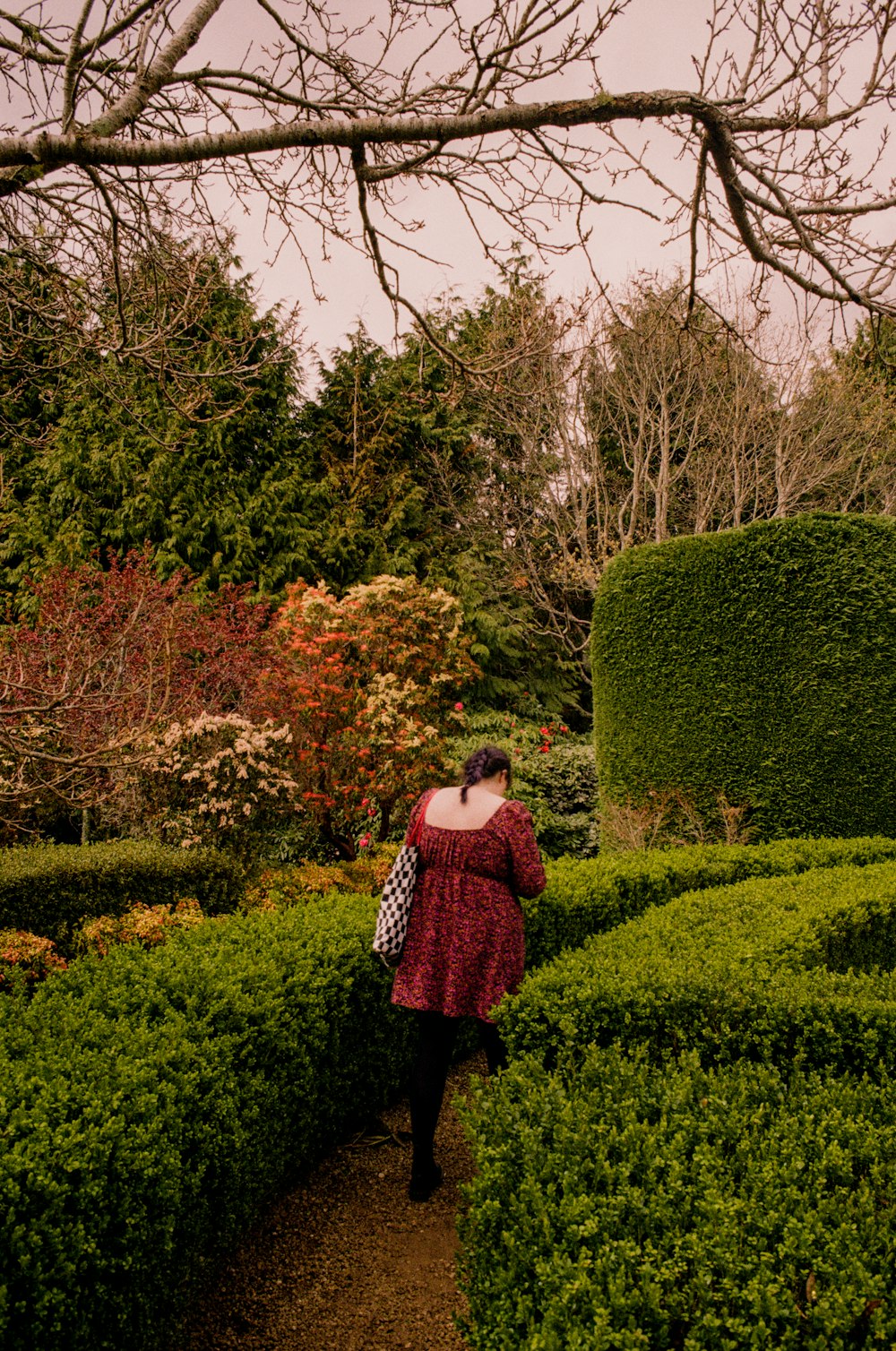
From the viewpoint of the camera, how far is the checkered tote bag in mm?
3148

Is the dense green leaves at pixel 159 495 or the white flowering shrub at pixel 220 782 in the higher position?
the dense green leaves at pixel 159 495

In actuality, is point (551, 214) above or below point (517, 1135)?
above

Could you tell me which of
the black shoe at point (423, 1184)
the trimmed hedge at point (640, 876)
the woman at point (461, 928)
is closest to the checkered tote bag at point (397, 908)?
the woman at point (461, 928)

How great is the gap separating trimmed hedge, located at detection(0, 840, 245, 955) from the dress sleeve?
3899 millimetres

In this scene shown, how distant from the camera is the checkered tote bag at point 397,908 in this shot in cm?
315

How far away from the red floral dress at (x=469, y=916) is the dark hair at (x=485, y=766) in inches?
5.7

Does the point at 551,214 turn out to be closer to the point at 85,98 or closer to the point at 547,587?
the point at 85,98

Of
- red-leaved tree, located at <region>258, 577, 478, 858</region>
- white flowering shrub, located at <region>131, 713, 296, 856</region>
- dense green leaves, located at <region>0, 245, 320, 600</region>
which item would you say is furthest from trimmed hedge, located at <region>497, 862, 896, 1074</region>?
dense green leaves, located at <region>0, 245, 320, 600</region>

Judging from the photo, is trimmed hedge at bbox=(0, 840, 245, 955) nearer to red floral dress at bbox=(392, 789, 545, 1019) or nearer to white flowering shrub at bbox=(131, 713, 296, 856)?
white flowering shrub at bbox=(131, 713, 296, 856)

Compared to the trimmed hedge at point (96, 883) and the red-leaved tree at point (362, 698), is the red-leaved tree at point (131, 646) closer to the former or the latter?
the red-leaved tree at point (362, 698)

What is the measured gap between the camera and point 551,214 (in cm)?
392

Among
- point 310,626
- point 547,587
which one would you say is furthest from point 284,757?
point 547,587

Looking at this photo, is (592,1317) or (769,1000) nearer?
(592,1317)

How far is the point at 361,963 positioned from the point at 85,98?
4204 millimetres
